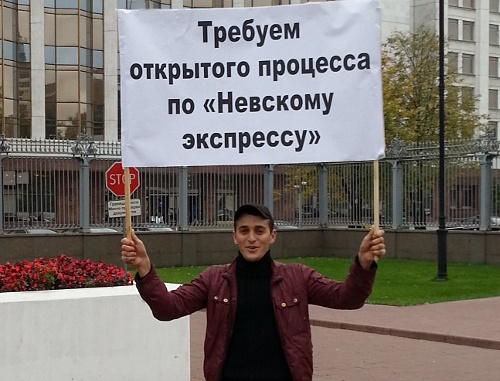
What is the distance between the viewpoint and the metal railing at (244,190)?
84.3 ft

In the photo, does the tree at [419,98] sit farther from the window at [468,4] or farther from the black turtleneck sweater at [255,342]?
the black turtleneck sweater at [255,342]

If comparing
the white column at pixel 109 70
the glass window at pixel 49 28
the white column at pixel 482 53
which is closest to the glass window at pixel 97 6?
the white column at pixel 109 70

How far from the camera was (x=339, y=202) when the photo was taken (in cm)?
3089

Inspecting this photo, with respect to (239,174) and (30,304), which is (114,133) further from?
(30,304)

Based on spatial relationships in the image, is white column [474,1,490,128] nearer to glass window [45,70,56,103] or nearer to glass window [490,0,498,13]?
glass window [490,0,498,13]

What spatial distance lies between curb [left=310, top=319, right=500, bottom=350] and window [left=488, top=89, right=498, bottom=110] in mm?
66272

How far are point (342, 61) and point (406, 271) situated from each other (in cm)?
1954

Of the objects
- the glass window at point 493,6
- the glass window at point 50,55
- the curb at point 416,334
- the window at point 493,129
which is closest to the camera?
the curb at point 416,334

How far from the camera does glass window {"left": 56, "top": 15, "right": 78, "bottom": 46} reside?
49.9 meters

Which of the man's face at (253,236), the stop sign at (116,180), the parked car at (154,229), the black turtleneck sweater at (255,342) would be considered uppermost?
the stop sign at (116,180)

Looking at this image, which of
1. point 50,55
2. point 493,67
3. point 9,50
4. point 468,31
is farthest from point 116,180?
point 493,67

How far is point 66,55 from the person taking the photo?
50.1 meters

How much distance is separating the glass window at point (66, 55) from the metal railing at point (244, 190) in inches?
864

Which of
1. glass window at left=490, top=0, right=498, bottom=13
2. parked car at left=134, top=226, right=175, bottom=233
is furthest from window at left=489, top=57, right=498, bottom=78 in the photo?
parked car at left=134, top=226, right=175, bottom=233
